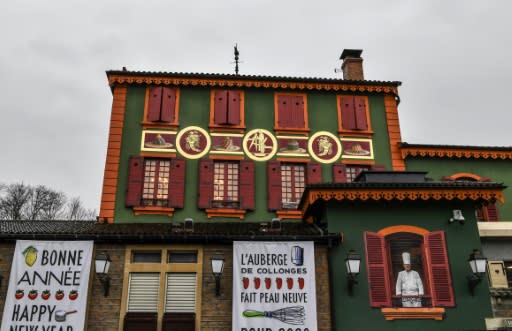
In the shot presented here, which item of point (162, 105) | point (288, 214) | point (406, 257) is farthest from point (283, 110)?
point (406, 257)

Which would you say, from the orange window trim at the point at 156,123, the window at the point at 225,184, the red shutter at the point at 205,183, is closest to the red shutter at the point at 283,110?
the window at the point at 225,184

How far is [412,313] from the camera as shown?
45.6 feet

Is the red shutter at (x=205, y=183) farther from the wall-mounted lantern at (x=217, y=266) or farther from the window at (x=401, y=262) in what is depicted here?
the window at (x=401, y=262)

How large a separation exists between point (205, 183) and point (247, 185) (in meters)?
1.67

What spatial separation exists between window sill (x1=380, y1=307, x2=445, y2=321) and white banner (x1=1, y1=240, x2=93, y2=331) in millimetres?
8370

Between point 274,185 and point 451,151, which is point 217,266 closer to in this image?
point 274,185

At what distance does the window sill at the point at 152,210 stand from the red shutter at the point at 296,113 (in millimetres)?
6283

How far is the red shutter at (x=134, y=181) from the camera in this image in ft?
63.4

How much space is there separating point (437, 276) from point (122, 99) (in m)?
14.2

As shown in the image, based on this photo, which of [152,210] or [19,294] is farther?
[152,210]

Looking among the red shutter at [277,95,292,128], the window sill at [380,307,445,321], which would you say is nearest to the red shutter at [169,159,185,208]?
the red shutter at [277,95,292,128]

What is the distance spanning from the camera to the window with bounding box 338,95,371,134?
21594 millimetres

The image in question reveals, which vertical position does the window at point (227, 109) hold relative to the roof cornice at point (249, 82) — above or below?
below

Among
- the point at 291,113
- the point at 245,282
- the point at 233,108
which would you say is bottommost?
the point at 245,282
